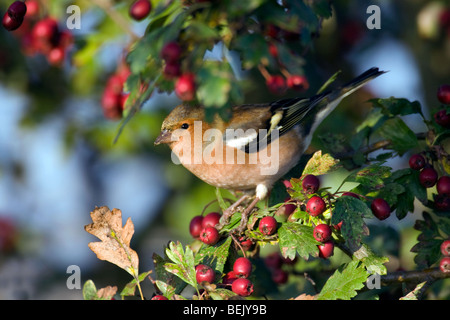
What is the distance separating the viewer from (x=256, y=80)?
16.0 feet

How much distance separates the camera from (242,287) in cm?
245

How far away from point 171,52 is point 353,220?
1117mm

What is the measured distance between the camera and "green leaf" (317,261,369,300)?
2396mm

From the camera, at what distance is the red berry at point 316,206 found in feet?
8.04

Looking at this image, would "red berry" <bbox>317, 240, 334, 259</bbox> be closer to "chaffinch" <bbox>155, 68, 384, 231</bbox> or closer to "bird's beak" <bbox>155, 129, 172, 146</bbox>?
"chaffinch" <bbox>155, 68, 384, 231</bbox>

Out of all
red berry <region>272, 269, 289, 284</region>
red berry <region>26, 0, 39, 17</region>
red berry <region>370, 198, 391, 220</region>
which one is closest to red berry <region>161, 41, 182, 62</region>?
red berry <region>370, 198, 391, 220</region>

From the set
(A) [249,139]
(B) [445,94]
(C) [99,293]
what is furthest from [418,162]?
(C) [99,293]

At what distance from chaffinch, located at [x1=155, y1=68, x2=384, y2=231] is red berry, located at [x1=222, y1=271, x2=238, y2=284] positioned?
742mm

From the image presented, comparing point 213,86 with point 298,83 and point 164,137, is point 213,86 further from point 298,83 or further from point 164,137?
point 164,137

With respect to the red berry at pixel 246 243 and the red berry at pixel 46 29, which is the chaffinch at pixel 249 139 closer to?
the red berry at pixel 246 243
